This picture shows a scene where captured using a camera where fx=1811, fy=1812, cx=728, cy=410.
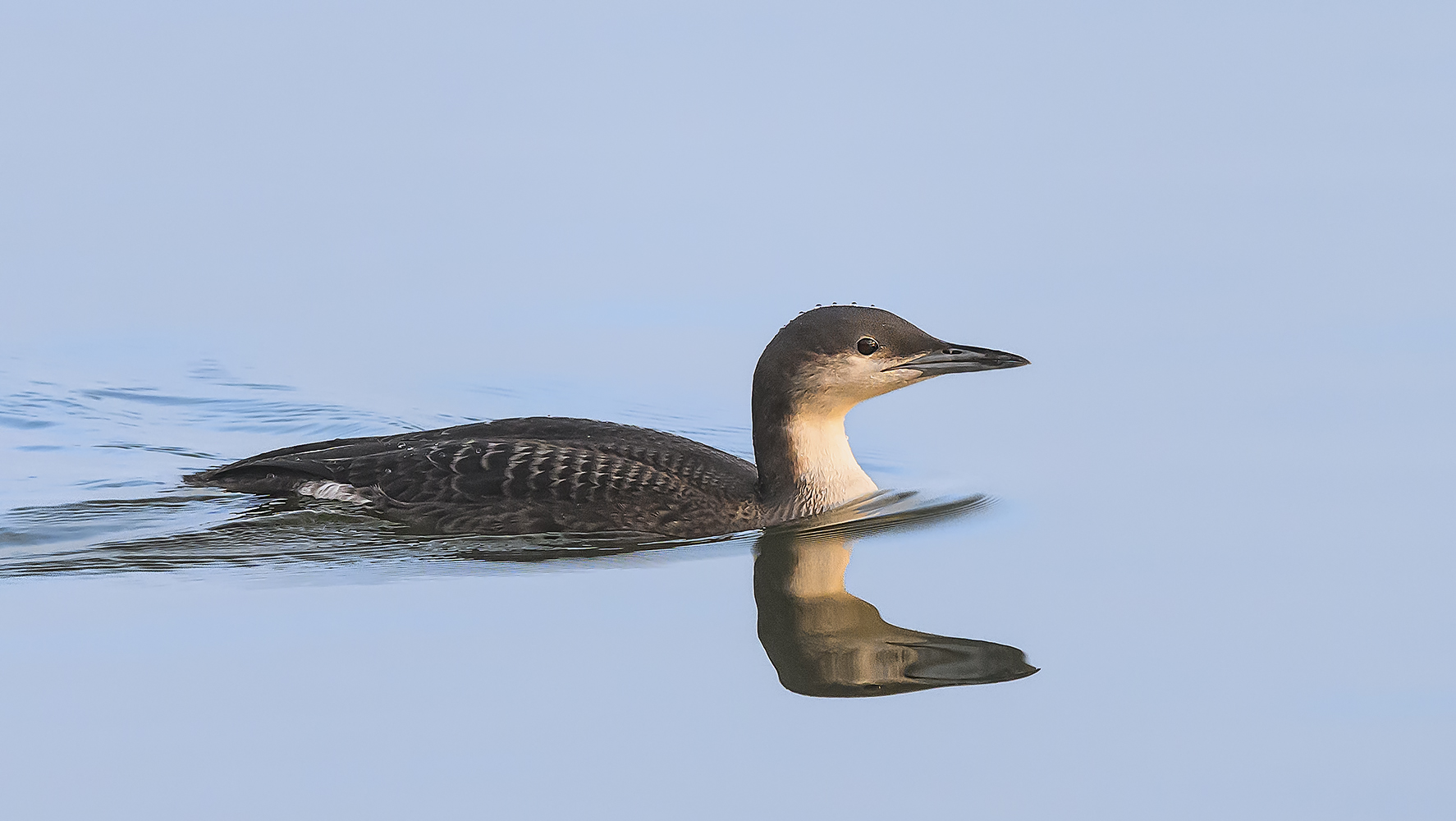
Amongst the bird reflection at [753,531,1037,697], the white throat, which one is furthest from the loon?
the bird reflection at [753,531,1037,697]

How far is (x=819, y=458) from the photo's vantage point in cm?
754

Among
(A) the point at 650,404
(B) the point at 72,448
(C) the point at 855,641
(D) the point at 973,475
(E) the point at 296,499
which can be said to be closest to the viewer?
(C) the point at 855,641

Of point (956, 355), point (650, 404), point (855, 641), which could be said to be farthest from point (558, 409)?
point (855, 641)

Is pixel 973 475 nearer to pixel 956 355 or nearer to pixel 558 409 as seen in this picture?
pixel 956 355

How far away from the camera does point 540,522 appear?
289 inches

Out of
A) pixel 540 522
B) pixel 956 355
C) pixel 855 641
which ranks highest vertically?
pixel 956 355

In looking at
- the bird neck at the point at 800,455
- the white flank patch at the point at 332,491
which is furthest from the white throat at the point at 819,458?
the white flank patch at the point at 332,491

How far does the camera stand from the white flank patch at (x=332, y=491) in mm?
7688

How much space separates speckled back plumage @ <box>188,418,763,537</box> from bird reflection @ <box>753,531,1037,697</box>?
1.86ft

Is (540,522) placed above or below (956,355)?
below

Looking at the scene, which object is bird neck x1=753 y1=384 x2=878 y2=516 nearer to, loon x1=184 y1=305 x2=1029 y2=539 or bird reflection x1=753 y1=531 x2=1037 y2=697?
loon x1=184 y1=305 x2=1029 y2=539

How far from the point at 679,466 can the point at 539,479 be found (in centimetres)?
59

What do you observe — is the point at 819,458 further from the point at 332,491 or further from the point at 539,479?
the point at 332,491

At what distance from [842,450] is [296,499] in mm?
2371
